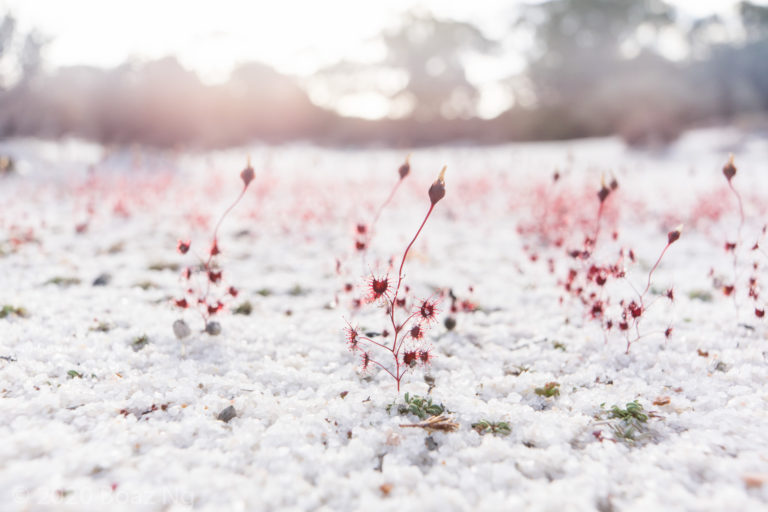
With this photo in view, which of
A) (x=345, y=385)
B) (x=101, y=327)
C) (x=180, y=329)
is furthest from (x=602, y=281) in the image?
(x=101, y=327)

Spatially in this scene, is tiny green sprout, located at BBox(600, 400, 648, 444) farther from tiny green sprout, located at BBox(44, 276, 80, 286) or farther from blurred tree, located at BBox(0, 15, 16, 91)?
blurred tree, located at BBox(0, 15, 16, 91)

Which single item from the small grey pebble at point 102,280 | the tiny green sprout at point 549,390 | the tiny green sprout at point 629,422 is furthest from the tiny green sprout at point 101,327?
the tiny green sprout at point 629,422

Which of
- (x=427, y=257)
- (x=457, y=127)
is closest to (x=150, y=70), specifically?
(x=457, y=127)

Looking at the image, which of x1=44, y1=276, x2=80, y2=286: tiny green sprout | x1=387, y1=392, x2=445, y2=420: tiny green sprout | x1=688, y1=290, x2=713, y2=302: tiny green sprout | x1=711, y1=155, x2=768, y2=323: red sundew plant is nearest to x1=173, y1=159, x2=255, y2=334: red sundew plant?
x1=44, y1=276, x2=80, y2=286: tiny green sprout

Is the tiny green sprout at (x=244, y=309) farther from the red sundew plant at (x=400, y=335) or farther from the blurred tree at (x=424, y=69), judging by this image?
the blurred tree at (x=424, y=69)

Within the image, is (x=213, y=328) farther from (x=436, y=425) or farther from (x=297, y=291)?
(x=436, y=425)

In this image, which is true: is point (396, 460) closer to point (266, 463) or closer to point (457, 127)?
point (266, 463)
